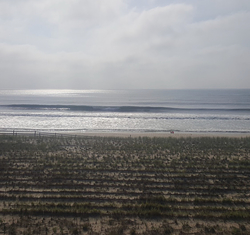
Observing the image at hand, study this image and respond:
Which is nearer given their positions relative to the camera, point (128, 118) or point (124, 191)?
point (124, 191)

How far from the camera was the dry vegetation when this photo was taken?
7004mm

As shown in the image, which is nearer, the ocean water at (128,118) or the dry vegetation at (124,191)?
the dry vegetation at (124,191)

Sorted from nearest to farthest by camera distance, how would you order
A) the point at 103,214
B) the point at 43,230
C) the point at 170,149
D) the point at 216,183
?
1. the point at 43,230
2. the point at 103,214
3. the point at 216,183
4. the point at 170,149

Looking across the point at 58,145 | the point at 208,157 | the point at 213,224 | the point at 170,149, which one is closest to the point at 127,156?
the point at 170,149

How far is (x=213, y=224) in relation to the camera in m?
7.08

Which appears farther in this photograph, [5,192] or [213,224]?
[5,192]

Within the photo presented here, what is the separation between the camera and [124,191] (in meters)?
9.02

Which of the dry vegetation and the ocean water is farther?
the ocean water

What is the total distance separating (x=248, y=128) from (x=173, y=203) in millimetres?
25637

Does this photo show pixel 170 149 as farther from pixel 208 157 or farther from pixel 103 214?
pixel 103 214

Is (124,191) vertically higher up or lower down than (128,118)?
lower down

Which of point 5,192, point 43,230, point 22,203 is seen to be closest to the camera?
point 43,230

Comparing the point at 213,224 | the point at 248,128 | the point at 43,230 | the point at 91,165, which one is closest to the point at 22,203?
the point at 43,230

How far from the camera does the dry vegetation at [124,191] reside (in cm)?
700
